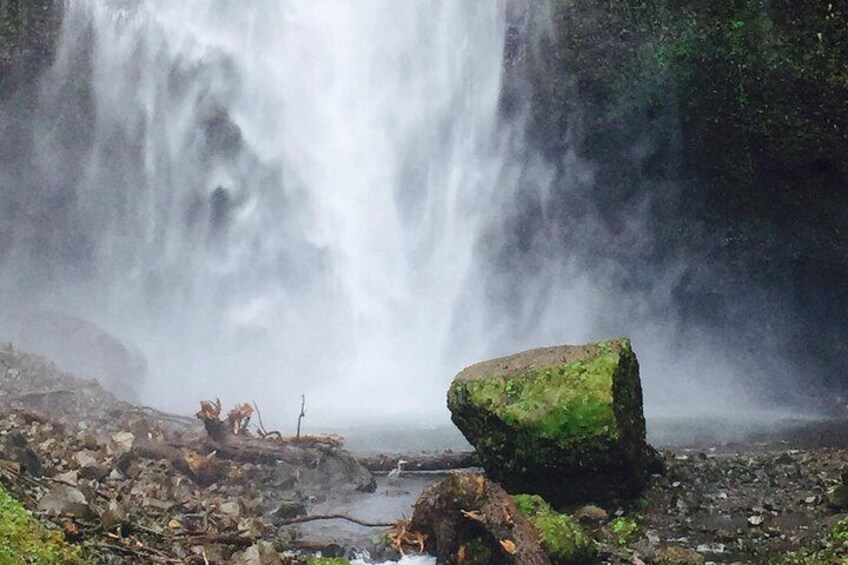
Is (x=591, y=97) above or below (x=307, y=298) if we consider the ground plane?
above

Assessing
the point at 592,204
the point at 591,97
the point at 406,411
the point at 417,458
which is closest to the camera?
the point at 417,458

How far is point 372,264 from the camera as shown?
26.2 metres

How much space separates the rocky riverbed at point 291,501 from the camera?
16.9ft

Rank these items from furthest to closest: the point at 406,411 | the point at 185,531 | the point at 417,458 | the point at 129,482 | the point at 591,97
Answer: the point at 591,97, the point at 406,411, the point at 417,458, the point at 129,482, the point at 185,531

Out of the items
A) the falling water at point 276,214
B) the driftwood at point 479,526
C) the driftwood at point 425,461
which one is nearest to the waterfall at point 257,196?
the falling water at point 276,214

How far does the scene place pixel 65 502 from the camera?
15.2 feet

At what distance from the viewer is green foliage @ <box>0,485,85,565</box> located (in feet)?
11.9

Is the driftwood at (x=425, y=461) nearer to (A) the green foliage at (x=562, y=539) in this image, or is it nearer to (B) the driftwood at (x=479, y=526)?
(A) the green foliage at (x=562, y=539)

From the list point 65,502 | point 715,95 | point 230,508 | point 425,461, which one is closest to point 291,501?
point 230,508

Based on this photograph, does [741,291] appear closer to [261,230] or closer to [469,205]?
[469,205]

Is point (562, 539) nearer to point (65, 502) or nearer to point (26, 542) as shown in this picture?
point (65, 502)

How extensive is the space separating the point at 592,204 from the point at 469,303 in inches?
205

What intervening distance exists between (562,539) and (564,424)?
6.03ft

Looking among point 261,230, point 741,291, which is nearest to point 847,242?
point 741,291
